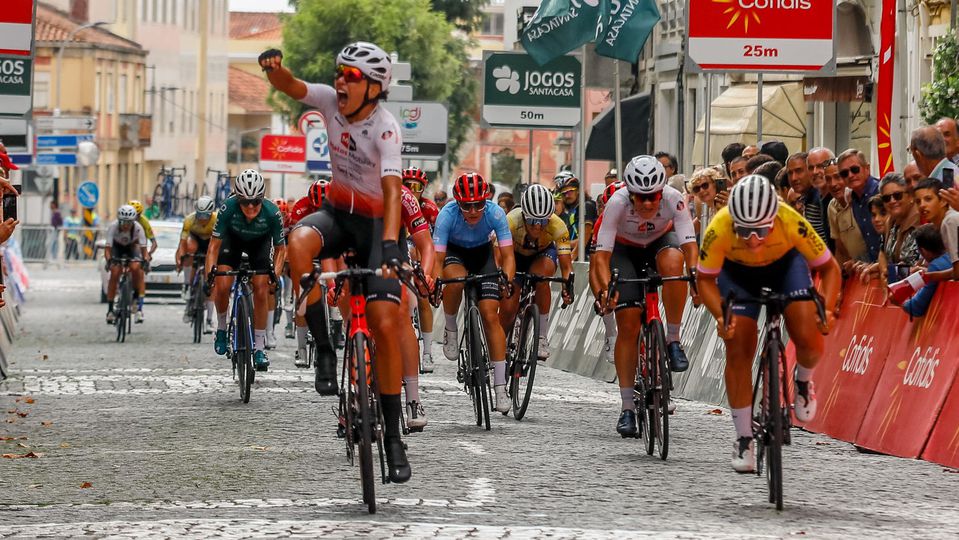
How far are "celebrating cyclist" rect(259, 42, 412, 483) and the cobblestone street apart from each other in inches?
27.4

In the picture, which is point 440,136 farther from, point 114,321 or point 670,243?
point 670,243

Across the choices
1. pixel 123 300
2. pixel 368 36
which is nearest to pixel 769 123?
pixel 123 300

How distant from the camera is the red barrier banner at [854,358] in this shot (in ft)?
47.0

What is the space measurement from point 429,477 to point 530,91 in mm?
16086

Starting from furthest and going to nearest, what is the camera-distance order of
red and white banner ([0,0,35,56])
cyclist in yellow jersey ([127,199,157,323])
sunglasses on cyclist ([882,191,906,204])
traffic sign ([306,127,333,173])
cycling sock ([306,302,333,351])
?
1. traffic sign ([306,127,333,173])
2. cyclist in yellow jersey ([127,199,157,323])
3. red and white banner ([0,0,35,56])
4. sunglasses on cyclist ([882,191,906,204])
5. cycling sock ([306,302,333,351])

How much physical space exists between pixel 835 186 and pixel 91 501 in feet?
21.9

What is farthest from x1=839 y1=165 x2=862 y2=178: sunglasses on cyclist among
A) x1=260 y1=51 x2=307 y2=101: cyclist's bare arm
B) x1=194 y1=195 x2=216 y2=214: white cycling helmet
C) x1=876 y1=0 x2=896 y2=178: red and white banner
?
x1=194 y1=195 x2=216 y2=214: white cycling helmet

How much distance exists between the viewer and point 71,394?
62.0 ft

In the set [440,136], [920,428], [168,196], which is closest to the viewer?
[920,428]

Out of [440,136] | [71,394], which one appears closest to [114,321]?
[440,136]

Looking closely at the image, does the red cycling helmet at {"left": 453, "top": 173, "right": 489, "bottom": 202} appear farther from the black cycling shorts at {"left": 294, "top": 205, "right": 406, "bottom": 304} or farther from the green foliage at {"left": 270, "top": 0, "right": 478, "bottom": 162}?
the green foliage at {"left": 270, "top": 0, "right": 478, "bottom": 162}

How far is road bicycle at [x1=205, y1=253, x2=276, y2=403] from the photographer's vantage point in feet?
58.4

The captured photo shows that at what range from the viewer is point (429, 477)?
1194 cm

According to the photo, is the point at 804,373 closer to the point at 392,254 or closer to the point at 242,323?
the point at 392,254
